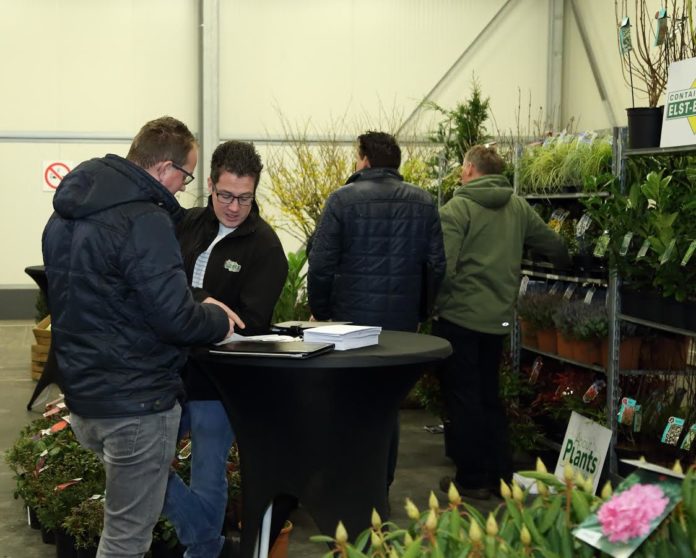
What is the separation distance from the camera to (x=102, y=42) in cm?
1231

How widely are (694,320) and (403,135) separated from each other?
9.04 meters

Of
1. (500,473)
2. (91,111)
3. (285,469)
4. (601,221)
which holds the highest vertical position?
(91,111)

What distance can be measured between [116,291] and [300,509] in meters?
2.21

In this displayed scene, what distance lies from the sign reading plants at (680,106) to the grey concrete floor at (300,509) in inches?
72.1

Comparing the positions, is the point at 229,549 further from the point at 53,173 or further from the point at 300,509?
the point at 53,173

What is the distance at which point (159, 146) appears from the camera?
272 centimetres

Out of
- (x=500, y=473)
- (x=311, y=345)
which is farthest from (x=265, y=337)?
(x=500, y=473)

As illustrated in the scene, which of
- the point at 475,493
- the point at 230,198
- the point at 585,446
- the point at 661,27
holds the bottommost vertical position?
the point at 475,493

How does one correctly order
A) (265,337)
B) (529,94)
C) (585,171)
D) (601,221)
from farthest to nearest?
1. (529,94)
2. (585,171)
3. (601,221)
4. (265,337)

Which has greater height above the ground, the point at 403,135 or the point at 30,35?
the point at 30,35

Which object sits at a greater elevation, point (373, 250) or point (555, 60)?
point (555, 60)

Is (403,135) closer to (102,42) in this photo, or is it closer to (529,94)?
(529,94)

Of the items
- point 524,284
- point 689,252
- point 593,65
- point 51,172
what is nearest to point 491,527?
point 689,252

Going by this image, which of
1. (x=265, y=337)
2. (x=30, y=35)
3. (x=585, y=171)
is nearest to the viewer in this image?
(x=265, y=337)
